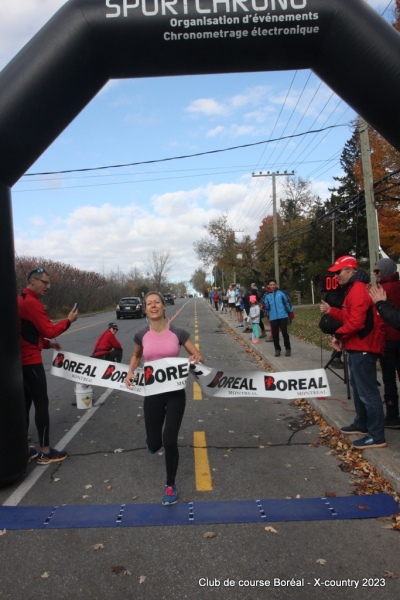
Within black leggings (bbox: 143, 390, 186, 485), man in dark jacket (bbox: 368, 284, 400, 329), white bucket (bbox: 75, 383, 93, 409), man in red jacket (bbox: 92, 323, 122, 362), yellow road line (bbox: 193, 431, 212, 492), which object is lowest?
yellow road line (bbox: 193, 431, 212, 492)

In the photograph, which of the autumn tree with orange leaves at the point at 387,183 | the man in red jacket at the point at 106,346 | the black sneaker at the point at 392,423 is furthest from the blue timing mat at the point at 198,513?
the autumn tree with orange leaves at the point at 387,183

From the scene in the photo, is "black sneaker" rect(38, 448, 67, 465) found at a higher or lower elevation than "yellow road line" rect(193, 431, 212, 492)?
higher

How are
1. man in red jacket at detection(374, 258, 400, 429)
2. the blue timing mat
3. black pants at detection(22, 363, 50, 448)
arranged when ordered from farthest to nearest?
man in red jacket at detection(374, 258, 400, 429) < black pants at detection(22, 363, 50, 448) < the blue timing mat

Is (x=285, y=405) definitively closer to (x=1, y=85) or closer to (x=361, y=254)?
(x=1, y=85)

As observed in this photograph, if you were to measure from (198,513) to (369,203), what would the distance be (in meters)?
10.6

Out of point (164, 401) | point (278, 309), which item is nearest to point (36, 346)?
point (164, 401)

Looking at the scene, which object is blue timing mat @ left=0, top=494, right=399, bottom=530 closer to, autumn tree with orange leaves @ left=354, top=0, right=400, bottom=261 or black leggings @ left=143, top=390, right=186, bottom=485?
black leggings @ left=143, top=390, right=186, bottom=485

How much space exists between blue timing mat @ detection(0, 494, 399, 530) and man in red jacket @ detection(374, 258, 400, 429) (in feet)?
Result: 6.41

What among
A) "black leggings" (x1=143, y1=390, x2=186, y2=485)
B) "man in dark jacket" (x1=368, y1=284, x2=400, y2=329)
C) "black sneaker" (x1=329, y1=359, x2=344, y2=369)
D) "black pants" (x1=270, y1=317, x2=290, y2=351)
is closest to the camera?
"black leggings" (x1=143, y1=390, x2=186, y2=485)

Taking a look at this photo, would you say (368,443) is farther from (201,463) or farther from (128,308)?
(128,308)

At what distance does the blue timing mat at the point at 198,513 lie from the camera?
12.4ft

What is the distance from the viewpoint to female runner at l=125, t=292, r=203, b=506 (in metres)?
4.12

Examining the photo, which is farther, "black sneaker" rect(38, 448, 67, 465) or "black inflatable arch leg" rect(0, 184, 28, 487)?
"black sneaker" rect(38, 448, 67, 465)

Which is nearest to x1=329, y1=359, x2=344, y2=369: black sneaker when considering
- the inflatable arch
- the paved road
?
the paved road
